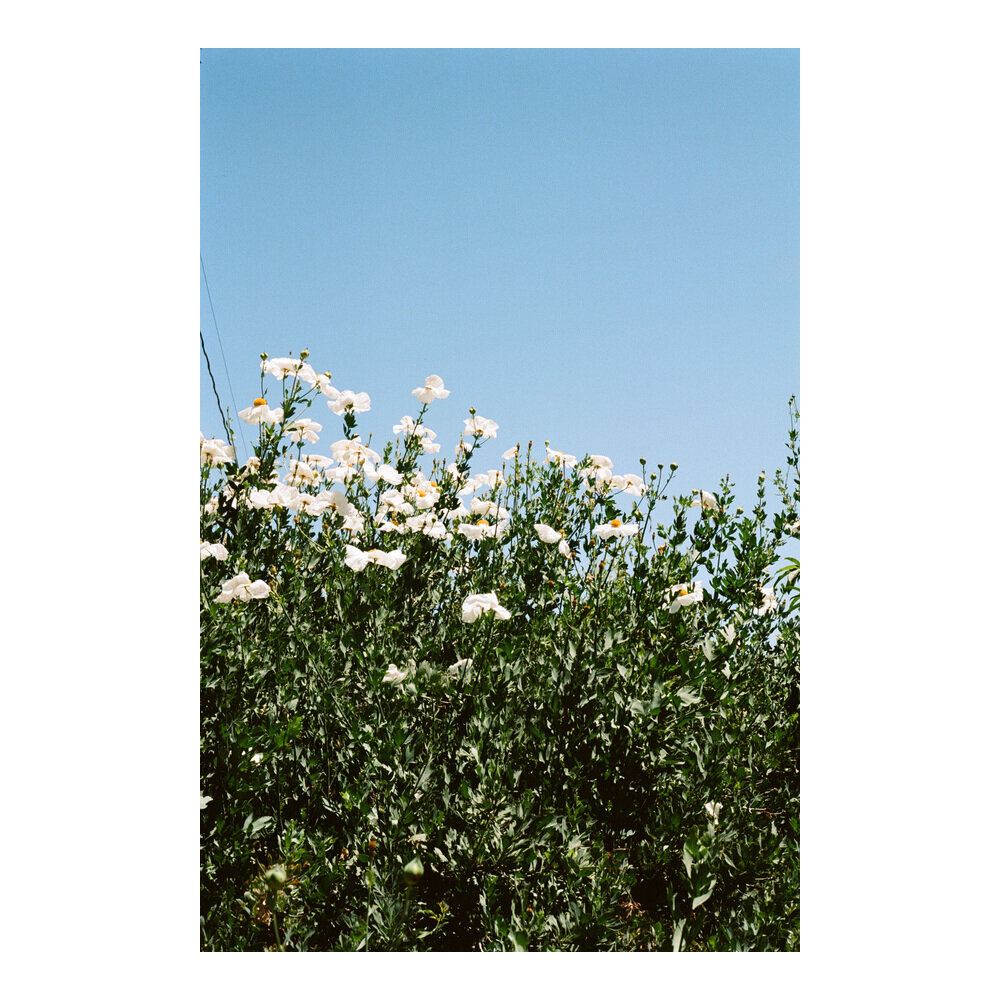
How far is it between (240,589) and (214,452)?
1.95 ft

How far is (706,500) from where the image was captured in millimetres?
3100

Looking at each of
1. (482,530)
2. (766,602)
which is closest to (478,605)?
(482,530)

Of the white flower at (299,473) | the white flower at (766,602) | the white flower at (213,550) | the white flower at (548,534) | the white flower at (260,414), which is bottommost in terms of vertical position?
the white flower at (766,602)

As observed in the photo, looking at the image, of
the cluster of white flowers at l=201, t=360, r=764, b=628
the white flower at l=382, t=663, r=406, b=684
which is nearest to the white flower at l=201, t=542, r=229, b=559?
the cluster of white flowers at l=201, t=360, r=764, b=628

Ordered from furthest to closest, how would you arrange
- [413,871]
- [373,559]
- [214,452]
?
[214,452], [373,559], [413,871]

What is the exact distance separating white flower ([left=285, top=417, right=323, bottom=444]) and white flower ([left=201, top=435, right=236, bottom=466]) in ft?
0.76

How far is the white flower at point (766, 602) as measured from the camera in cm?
291

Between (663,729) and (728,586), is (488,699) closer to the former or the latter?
(663,729)

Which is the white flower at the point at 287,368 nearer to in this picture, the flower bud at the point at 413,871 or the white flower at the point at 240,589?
the white flower at the point at 240,589

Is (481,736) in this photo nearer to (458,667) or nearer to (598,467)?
(458,667)

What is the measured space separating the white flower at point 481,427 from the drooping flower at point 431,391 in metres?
0.24

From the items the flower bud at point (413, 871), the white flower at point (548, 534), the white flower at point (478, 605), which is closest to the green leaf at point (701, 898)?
the flower bud at point (413, 871)

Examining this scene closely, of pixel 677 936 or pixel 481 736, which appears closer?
pixel 677 936
